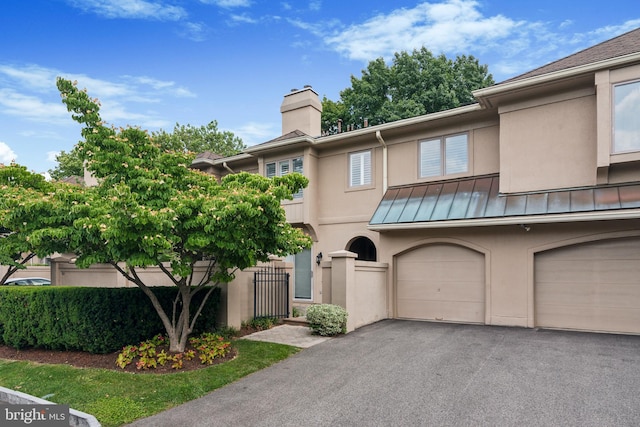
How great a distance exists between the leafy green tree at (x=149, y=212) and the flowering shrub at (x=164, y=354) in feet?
1.20

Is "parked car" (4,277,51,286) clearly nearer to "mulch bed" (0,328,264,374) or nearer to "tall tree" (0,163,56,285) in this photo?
"tall tree" (0,163,56,285)

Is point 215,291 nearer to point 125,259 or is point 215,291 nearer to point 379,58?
point 125,259

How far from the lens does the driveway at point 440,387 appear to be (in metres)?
5.22

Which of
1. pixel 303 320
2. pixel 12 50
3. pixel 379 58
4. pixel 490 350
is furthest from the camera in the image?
pixel 379 58

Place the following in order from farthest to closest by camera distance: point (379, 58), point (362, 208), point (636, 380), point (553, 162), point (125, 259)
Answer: point (379, 58)
point (362, 208)
point (553, 162)
point (125, 259)
point (636, 380)

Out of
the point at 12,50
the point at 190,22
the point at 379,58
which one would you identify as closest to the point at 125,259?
the point at 190,22

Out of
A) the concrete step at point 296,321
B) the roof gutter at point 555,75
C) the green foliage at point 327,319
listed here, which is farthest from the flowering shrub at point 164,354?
the roof gutter at point 555,75

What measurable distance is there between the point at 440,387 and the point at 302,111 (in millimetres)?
13604

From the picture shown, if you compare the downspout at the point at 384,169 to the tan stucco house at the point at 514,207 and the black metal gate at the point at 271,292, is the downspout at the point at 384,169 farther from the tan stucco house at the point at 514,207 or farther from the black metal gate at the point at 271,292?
the black metal gate at the point at 271,292

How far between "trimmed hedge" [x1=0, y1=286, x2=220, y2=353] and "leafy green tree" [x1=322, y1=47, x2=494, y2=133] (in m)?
21.0

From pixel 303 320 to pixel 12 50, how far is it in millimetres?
13323

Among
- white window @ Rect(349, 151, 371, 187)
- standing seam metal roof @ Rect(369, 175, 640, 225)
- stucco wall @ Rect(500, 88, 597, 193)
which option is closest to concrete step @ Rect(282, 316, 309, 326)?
standing seam metal roof @ Rect(369, 175, 640, 225)

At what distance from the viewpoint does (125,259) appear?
268 inches

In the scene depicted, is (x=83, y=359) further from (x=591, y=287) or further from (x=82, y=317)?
(x=591, y=287)
